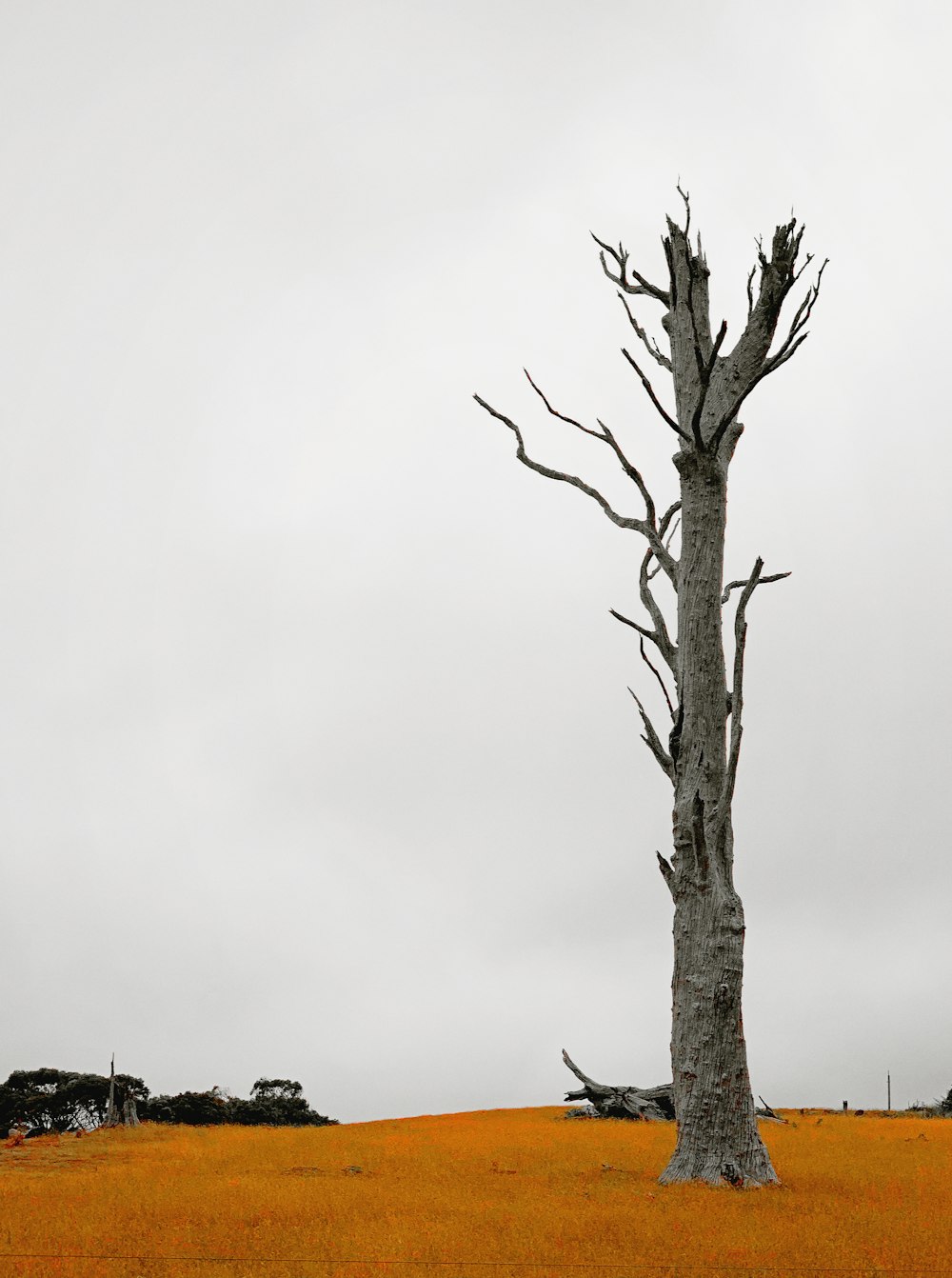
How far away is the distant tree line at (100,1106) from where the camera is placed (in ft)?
86.2

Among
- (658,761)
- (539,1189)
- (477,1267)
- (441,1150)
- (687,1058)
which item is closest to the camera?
(477,1267)

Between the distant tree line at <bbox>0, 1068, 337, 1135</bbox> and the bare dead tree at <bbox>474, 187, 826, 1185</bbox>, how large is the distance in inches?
713

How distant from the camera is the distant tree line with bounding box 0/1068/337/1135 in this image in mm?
26266

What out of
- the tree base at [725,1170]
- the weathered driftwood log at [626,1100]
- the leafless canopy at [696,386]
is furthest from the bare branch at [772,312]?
the weathered driftwood log at [626,1100]

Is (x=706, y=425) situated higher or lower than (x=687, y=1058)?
higher

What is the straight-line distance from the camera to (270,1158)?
41.2 ft

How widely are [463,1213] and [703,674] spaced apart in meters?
6.42

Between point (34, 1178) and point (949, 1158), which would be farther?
point (949, 1158)

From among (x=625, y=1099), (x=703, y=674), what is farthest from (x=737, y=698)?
(x=625, y=1099)

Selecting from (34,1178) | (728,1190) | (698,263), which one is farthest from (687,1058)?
(698,263)

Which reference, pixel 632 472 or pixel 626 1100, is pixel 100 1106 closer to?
pixel 626 1100

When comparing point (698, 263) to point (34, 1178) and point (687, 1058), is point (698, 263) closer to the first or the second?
point (687, 1058)

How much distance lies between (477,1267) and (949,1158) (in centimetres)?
893

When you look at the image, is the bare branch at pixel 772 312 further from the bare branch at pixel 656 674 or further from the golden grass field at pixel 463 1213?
the golden grass field at pixel 463 1213
